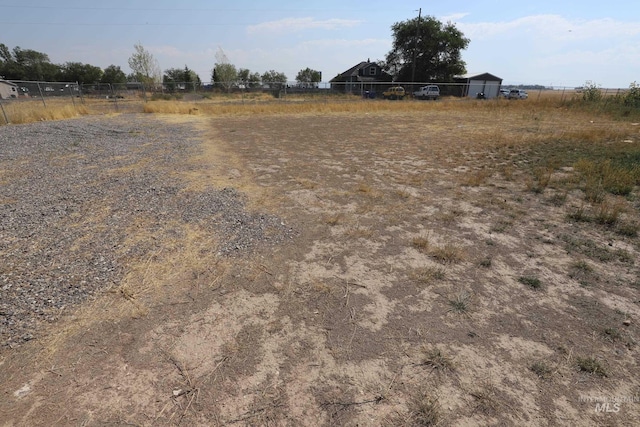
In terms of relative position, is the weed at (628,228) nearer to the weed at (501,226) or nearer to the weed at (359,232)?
the weed at (501,226)

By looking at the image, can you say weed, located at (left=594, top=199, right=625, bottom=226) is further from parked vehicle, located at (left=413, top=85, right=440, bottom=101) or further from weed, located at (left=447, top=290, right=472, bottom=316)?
parked vehicle, located at (left=413, top=85, right=440, bottom=101)

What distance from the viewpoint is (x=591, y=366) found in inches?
94.9

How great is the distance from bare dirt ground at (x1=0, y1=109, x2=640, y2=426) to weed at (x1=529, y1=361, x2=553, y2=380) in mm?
13

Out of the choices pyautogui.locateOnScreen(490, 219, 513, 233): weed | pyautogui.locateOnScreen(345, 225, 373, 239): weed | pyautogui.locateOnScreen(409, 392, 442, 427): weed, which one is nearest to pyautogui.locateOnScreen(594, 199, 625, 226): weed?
pyautogui.locateOnScreen(490, 219, 513, 233): weed

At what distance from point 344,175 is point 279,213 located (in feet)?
9.17

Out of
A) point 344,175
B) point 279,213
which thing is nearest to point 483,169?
point 344,175

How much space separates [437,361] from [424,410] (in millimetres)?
472

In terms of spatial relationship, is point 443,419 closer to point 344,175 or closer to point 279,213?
point 279,213

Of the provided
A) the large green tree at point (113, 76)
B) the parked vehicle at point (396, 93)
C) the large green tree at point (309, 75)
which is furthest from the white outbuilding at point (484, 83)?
the large green tree at point (113, 76)

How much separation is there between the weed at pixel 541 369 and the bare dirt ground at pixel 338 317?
0.01 m

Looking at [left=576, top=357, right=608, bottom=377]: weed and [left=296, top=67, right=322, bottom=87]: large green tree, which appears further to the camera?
[left=296, top=67, right=322, bottom=87]: large green tree

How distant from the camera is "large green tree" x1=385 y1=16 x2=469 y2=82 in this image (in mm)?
44656

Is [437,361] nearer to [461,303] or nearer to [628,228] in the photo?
[461,303]

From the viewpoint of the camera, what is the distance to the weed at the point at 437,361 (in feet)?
7.99
